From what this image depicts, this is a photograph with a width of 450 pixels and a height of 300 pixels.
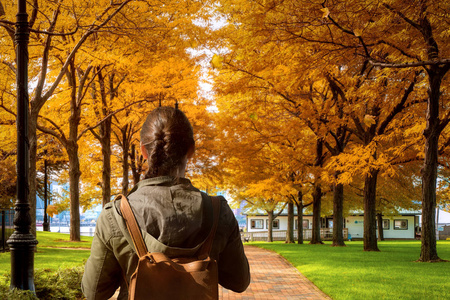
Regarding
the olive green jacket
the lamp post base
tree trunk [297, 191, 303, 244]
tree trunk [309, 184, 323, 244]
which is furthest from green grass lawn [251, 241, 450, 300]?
tree trunk [297, 191, 303, 244]

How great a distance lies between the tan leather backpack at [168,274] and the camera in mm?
1809

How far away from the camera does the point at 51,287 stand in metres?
7.38

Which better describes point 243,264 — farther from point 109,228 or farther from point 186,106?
point 186,106

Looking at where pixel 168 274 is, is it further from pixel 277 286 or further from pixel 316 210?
pixel 316 210

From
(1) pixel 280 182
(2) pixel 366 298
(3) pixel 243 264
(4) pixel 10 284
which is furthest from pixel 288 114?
(3) pixel 243 264

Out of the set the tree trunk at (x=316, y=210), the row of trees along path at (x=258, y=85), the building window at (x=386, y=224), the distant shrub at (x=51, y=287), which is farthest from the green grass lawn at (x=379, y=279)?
the building window at (x=386, y=224)

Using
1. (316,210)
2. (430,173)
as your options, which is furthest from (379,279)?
(316,210)

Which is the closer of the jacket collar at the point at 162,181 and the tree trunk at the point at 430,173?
the jacket collar at the point at 162,181

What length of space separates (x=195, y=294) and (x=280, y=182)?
72.9ft

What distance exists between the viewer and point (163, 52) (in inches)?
596

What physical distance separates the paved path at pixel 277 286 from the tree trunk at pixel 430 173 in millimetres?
3764

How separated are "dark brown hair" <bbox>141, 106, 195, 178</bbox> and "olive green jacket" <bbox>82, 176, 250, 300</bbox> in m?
0.06

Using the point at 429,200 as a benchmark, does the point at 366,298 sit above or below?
below

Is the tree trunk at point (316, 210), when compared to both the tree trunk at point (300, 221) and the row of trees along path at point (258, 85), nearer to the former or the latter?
the row of trees along path at point (258, 85)
